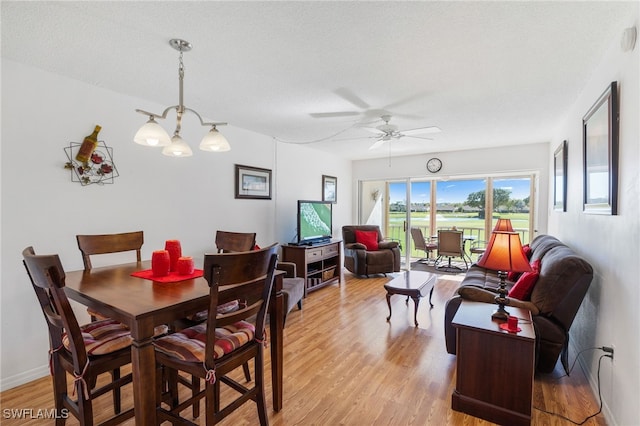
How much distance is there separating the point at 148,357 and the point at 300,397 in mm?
1174

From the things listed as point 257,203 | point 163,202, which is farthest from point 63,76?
point 257,203

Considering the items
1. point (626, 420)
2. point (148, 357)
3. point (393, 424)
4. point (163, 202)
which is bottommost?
point (393, 424)

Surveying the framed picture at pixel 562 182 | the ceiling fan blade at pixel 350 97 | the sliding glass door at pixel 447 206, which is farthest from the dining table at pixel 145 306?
the sliding glass door at pixel 447 206

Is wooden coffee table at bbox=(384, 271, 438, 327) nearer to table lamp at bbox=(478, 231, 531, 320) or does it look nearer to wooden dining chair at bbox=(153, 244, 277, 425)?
table lamp at bbox=(478, 231, 531, 320)

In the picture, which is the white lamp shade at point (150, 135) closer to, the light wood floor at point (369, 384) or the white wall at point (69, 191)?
the white wall at point (69, 191)

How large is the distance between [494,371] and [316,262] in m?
3.07

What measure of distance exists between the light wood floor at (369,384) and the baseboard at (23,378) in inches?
1.9

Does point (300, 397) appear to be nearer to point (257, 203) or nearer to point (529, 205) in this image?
point (257, 203)

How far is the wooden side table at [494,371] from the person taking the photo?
172 centimetres

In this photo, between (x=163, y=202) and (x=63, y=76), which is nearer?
(x=63, y=76)

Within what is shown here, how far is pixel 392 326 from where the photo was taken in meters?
3.25

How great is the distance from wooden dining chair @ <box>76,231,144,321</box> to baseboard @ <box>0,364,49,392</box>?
0.61 meters

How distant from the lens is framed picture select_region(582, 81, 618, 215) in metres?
1.74

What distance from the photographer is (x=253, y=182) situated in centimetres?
414
